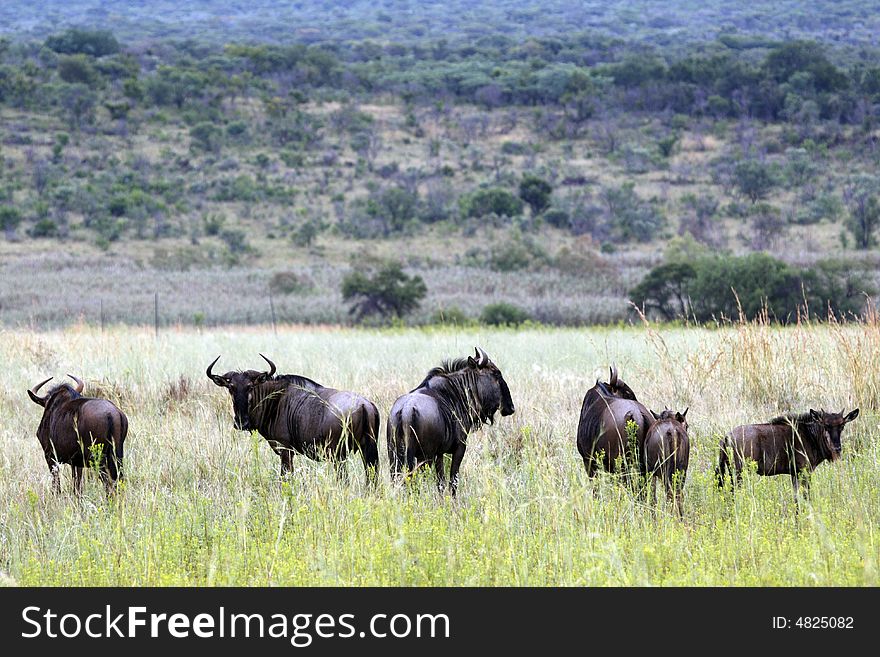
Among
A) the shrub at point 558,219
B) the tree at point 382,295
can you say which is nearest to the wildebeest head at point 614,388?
the tree at point 382,295

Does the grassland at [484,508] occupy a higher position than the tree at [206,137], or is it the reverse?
the tree at [206,137]

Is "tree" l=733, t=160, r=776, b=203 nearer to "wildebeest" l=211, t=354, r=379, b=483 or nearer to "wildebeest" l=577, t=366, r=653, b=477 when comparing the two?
"wildebeest" l=577, t=366, r=653, b=477

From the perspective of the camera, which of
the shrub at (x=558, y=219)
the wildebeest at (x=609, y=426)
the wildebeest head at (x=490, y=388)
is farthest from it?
the shrub at (x=558, y=219)

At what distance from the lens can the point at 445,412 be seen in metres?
6.36

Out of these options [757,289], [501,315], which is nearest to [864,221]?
[757,289]

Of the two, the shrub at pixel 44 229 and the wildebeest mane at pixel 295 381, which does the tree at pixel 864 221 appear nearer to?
the shrub at pixel 44 229

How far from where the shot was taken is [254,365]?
12.1m

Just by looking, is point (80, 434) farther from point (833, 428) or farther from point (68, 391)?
point (833, 428)

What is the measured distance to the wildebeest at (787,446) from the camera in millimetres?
6152

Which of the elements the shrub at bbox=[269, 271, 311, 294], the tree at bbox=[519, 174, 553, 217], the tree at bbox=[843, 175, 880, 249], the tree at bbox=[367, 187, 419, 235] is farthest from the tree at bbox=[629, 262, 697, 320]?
the tree at bbox=[519, 174, 553, 217]

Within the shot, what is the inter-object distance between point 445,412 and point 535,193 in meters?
42.9

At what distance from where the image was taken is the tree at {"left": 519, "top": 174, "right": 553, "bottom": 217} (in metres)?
48.6

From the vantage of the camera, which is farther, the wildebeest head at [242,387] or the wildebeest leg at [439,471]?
the wildebeest head at [242,387]
